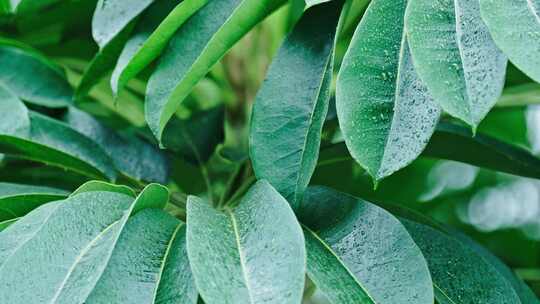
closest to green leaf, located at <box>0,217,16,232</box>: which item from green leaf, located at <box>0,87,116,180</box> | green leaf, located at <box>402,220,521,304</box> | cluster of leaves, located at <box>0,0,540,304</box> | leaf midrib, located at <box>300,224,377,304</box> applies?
cluster of leaves, located at <box>0,0,540,304</box>

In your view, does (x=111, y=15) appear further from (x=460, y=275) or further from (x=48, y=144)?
(x=460, y=275)

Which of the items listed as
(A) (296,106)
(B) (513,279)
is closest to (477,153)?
(B) (513,279)

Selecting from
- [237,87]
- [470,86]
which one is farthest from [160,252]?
[237,87]

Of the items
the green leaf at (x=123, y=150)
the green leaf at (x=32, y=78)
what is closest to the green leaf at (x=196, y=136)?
the green leaf at (x=123, y=150)

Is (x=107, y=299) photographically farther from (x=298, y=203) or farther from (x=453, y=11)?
(x=453, y=11)

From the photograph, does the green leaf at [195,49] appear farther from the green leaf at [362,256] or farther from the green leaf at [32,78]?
the green leaf at [32,78]

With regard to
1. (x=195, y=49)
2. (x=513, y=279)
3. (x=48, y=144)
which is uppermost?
(x=195, y=49)

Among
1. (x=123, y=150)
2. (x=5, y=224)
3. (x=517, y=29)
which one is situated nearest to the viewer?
(x=517, y=29)
